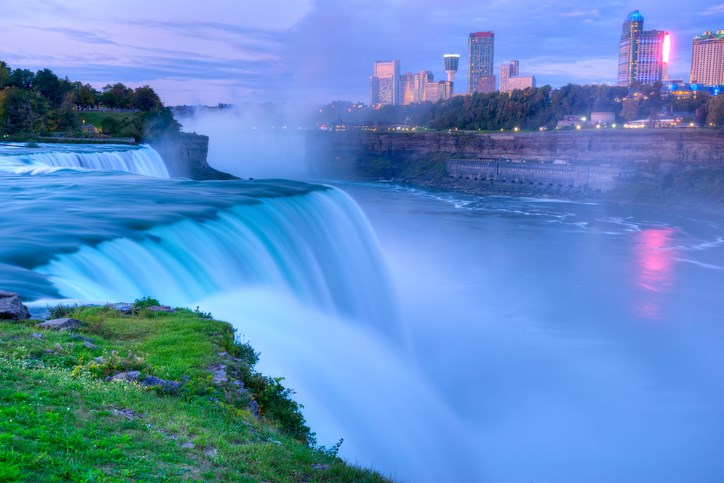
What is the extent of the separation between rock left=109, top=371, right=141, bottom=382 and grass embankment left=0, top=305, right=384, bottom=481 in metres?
0.07

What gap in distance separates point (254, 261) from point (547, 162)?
6407cm

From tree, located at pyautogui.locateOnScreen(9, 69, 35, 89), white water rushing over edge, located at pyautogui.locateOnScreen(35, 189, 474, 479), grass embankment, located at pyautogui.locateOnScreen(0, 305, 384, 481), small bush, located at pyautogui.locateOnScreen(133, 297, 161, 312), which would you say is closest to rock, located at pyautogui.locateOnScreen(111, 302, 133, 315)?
small bush, located at pyautogui.locateOnScreen(133, 297, 161, 312)

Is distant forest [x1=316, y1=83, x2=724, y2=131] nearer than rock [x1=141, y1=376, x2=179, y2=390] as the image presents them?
No

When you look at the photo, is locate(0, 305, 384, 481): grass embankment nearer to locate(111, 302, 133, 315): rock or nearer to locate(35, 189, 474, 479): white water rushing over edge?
locate(111, 302, 133, 315): rock

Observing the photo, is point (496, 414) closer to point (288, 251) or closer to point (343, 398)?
point (343, 398)

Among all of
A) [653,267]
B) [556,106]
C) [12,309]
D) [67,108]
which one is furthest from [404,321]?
[556,106]

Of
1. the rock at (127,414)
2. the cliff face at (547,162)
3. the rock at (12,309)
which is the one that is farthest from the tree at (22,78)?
the rock at (127,414)

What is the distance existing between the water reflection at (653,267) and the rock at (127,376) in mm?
19880

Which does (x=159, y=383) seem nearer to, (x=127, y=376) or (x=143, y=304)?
(x=127, y=376)

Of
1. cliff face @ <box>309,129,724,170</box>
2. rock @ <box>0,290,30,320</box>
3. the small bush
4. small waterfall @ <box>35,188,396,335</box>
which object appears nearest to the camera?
rock @ <box>0,290,30,320</box>

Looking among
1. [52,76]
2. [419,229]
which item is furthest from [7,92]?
[419,229]

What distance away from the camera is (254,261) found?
15.4 metres

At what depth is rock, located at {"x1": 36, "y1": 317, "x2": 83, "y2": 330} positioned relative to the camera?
857 centimetres

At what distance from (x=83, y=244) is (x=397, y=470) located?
302 inches
